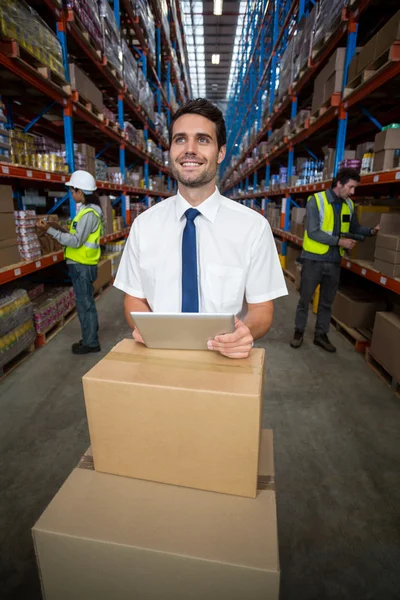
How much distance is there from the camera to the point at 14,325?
11.4 ft

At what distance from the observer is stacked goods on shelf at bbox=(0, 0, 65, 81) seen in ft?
10.1

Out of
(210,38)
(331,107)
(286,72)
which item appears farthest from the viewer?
(210,38)

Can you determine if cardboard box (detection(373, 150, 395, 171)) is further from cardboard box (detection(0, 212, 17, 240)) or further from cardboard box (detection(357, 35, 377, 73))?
cardboard box (detection(0, 212, 17, 240))

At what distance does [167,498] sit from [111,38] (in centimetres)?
680

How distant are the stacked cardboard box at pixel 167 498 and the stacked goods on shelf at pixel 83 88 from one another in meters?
4.72

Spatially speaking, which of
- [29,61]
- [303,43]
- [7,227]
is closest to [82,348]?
[7,227]

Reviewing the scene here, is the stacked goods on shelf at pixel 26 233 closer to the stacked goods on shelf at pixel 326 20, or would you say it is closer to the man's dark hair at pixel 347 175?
the man's dark hair at pixel 347 175

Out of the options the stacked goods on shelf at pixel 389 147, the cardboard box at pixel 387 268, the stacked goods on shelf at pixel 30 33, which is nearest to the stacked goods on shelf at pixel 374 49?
the stacked goods on shelf at pixel 389 147

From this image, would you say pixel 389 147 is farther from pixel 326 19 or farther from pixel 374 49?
pixel 326 19

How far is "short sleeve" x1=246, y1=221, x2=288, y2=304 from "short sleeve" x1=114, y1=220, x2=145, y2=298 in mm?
504

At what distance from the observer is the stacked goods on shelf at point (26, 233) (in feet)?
12.0

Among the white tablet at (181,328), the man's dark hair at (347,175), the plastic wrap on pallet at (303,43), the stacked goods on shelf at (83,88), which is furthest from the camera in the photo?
the plastic wrap on pallet at (303,43)

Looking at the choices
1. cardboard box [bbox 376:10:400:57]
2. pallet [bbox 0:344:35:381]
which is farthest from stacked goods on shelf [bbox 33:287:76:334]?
cardboard box [bbox 376:10:400:57]

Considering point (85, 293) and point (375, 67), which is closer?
point (375, 67)
